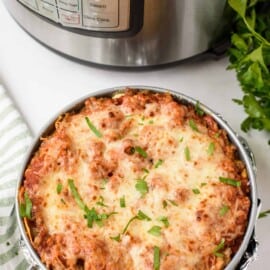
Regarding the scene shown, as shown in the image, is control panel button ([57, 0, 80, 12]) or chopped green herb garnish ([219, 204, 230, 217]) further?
control panel button ([57, 0, 80, 12])

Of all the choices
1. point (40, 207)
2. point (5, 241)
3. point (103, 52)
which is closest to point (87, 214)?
point (40, 207)

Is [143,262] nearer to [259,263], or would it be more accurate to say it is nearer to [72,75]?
[259,263]

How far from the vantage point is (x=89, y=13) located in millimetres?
847

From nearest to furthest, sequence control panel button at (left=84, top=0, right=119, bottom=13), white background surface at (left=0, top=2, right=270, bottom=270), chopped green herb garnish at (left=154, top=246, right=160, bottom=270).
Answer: chopped green herb garnish at (left=154, top=246, right=160, bottom=270) → control panel button at (left=84, top=0, right=119, bottom=13) → white background surface at (left=0, top=2, right=270, bottom=270)

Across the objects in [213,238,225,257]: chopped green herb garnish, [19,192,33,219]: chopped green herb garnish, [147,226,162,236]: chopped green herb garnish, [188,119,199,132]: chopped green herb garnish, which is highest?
[188,119,199,132]: chopped green herb garnish

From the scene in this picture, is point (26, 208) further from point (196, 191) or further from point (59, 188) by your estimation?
point (196, 191)

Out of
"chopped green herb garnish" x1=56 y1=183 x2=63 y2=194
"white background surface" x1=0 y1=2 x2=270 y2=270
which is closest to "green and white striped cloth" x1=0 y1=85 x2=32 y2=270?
"white background surface" x1=0 y1=2 x2=270 y2=270

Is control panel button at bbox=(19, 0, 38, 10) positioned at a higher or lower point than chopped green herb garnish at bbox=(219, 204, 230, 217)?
higher

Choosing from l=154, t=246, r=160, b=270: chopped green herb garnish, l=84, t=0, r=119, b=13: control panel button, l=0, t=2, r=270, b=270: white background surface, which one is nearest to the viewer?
l=154, t=246, r=160, b=270: chopped green herb garnish

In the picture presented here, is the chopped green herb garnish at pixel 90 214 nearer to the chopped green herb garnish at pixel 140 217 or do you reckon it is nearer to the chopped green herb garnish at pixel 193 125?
the chopped green herb garnish at pixel 140 217

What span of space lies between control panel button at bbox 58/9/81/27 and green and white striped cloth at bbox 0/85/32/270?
0.17 meters

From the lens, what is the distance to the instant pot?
2.77 feet

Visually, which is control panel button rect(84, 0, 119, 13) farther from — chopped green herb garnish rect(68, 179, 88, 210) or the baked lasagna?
chopped green herb garnish rect(68, 179, 88, 210)

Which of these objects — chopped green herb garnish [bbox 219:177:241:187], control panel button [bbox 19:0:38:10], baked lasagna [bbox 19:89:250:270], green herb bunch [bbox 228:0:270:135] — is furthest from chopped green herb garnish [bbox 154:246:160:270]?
control panel button [bbox 19:0:38:10]
